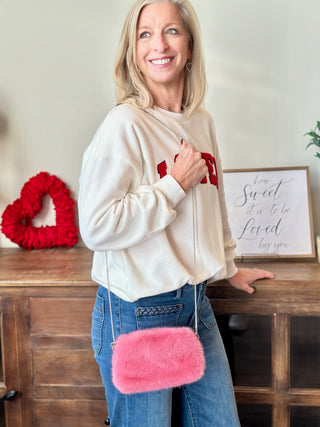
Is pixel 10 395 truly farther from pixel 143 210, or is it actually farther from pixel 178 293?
pixel 143 210

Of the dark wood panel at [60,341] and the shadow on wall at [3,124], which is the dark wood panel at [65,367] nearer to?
the dark wood panel at [60,341]

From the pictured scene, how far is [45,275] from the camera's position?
1681 mm

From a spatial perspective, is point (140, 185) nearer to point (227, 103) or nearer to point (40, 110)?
point (227, 103)

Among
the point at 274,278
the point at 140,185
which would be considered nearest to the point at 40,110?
the point at 140,185

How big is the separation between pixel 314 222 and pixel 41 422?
3.97 ft

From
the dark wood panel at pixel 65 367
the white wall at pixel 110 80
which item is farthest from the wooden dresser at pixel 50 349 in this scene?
the white wall at pixel 110 80

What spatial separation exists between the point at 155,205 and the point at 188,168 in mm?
125

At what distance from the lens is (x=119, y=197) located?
1.19 metres

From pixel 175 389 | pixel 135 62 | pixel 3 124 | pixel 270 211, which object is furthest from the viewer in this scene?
pixel 3 124

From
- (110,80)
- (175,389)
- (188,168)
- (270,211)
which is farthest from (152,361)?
(110,80)

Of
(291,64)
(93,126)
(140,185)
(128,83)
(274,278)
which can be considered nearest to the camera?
(140,185)

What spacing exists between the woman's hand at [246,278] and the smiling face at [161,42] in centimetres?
64

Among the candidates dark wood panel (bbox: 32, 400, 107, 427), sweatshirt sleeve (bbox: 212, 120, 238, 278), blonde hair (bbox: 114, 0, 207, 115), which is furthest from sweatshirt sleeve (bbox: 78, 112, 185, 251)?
dark wood panel (bbox: 32, 400, 107, 427)

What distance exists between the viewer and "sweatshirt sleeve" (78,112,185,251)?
3.83 feet
